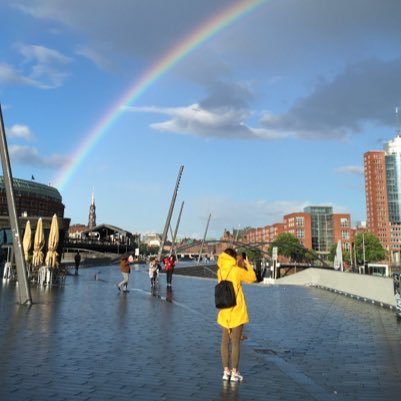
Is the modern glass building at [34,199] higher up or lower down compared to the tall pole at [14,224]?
higher up

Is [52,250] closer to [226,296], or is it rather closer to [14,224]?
[14,224]

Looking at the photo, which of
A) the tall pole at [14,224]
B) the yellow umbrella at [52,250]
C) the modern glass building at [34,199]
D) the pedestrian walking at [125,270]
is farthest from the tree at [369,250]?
the tall pole at [14,224]

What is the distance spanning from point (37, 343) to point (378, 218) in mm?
200551

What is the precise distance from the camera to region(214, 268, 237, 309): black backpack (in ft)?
22.0

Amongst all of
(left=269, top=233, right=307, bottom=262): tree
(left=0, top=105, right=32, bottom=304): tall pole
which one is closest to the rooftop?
(left=269, top=233, right=307, bottom=262): tree

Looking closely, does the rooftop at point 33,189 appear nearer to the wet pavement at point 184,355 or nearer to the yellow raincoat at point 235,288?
the wet pavement at point 184,355

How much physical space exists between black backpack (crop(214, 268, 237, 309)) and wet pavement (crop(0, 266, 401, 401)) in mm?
1059

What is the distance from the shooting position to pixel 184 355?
857 cm

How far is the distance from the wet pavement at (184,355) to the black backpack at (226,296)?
106 centimetres

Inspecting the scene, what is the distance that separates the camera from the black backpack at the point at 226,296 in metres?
6.70

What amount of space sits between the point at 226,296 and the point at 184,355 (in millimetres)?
2410

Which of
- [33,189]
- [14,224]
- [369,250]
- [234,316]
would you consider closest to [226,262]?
[234,316]

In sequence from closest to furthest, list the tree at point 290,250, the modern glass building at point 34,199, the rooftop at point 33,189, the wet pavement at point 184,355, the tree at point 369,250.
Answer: the wet pavement at point 184,355
the tree at point 369,250
the modern glass building at point 34,199
the rooftop at point 33,189
the tree at point 290,250

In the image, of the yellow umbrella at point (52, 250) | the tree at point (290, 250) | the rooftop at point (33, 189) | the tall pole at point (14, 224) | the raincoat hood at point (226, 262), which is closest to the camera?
the raincoat hood at point (226, 262)
